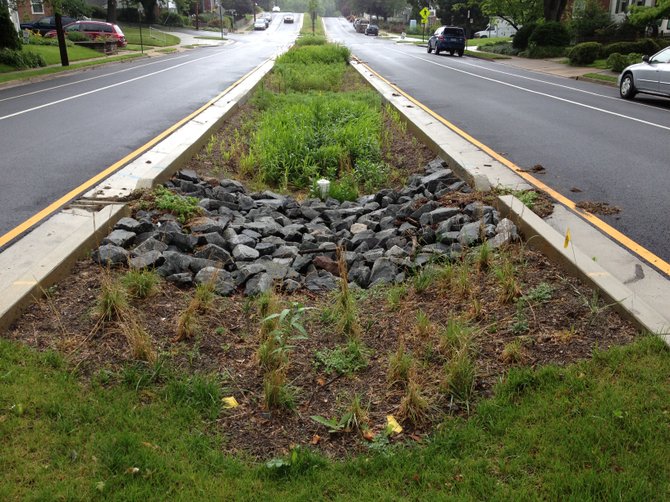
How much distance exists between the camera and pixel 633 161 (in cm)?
891

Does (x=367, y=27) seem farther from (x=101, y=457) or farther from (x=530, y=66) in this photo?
(x=101, y=457)

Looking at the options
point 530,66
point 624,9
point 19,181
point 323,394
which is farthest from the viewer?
point 624,9

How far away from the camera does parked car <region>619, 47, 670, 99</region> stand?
1588cm

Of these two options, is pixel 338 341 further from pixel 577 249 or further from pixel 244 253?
pixel 577 249

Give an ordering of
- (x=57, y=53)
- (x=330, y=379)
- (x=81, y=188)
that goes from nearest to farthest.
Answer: (x=330, y=379) < (x=81, y=188) < (x=57, y=53)

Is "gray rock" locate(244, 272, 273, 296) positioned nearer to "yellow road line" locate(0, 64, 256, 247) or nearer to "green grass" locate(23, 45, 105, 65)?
"yellow road line" locate(0, 64, 256, 247)

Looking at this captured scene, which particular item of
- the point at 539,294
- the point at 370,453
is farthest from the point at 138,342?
the point at 539,294

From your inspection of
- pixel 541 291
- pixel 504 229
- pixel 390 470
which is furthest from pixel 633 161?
pixel 390 470

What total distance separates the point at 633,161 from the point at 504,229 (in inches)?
172

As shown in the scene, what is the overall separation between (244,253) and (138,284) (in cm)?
152

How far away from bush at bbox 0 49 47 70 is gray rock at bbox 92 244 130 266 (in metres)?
22.6

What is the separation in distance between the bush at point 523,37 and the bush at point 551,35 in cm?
233

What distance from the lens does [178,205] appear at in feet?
22.3

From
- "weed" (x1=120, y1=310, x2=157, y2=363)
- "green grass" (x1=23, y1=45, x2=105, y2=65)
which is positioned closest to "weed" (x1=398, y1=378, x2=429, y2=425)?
"weed" (x1=120, y1=310, x2=157, y2=363)
